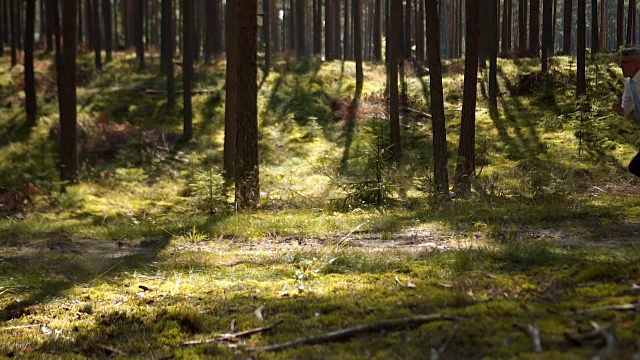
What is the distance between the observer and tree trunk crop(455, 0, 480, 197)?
1326 cm

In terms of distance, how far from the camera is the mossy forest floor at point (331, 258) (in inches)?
148

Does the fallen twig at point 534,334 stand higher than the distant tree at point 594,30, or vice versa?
the distant tree at point 594,30

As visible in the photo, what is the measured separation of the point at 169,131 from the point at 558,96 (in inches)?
636

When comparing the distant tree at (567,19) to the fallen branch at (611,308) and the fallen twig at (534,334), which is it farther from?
the fallen twig at (534,334)

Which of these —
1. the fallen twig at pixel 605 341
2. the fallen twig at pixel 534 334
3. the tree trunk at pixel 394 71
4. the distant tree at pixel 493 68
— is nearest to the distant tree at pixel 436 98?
the tree trunk at pixel 394 71

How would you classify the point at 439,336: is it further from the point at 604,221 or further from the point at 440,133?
the point at 440,133

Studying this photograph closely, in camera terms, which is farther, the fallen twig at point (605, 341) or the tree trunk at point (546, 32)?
the tree trunk at point (546, 32)

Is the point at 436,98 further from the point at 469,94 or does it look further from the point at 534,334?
the point at 534,334

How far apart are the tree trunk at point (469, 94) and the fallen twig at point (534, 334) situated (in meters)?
9.59

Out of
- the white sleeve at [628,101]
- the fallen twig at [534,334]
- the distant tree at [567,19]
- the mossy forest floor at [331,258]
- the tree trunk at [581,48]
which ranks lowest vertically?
the mossy forest floor at [331,258]

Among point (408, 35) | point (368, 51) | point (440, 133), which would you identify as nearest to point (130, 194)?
point (440, 133)

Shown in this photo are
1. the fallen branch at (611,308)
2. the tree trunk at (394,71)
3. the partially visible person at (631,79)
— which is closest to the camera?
the fallen branch at (611,308)

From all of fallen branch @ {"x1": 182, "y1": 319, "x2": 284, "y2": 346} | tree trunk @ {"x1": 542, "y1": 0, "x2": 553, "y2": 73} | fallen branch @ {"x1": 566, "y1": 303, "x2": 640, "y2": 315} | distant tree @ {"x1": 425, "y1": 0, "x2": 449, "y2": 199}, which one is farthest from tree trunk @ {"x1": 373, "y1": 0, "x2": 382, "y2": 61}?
fallen branch @ {"x1": 566, "y1": 303, "x2": 640, "y2": 315}

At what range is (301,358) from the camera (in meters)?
3.63
